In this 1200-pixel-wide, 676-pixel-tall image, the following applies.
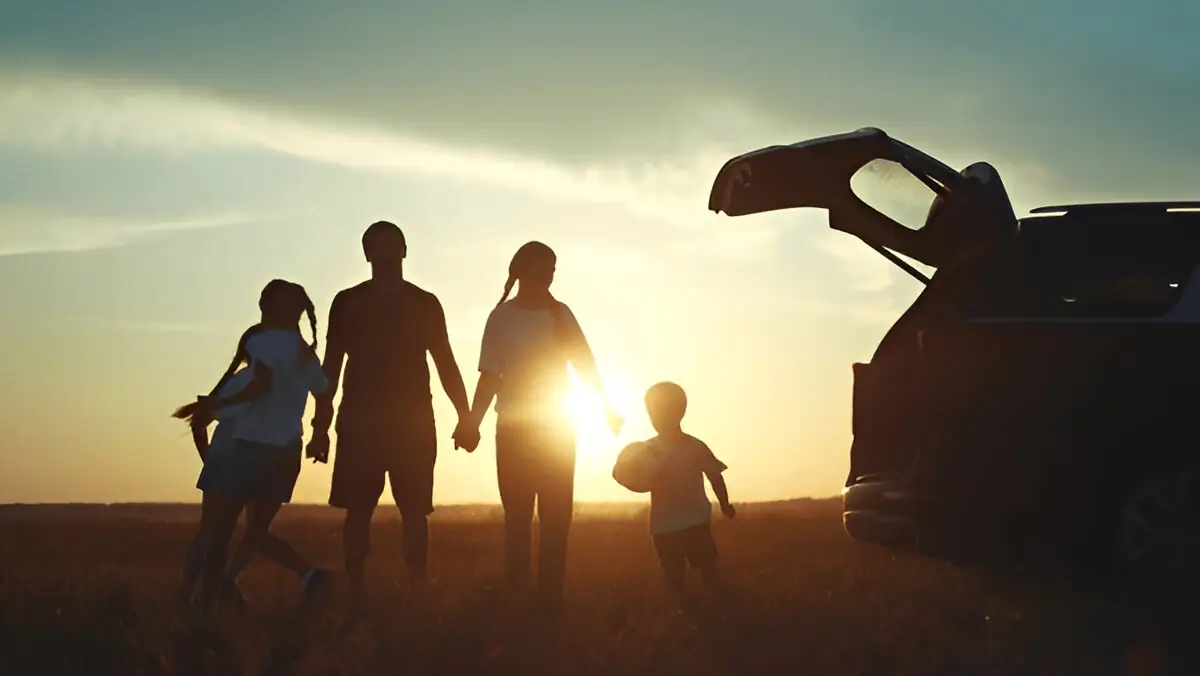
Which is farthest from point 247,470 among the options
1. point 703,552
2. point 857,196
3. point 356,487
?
point 857,196

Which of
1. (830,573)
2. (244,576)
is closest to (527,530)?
(830,573)

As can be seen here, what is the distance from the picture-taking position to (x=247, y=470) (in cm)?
763

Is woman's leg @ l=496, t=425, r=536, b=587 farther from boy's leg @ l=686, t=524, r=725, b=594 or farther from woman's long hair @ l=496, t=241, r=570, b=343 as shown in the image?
boy's leg @ l=686, t=524, r=725, b=594

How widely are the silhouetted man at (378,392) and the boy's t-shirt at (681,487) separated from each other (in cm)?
135

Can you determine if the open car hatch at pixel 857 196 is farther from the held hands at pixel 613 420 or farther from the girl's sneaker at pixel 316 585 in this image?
the girl's sneaker at pixel 316 585

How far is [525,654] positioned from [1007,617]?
2684 mm

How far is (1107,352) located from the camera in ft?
22.2

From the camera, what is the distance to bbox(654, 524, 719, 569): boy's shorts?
8.88 meters

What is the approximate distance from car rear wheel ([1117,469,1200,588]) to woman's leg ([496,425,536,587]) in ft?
9.92

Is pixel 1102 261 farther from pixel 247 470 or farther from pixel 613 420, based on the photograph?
pixel 247 470

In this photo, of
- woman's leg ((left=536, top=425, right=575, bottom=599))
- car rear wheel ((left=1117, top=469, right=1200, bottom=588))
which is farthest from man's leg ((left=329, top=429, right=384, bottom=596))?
car rear wheel ((left=1117, top=469, right=1200, bottom=588))

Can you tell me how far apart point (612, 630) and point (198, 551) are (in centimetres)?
240

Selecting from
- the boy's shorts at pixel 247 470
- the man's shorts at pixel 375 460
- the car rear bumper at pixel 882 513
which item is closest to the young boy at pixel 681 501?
the car rear bumper at pixel 882 513

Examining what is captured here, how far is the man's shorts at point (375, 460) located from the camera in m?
8.39
